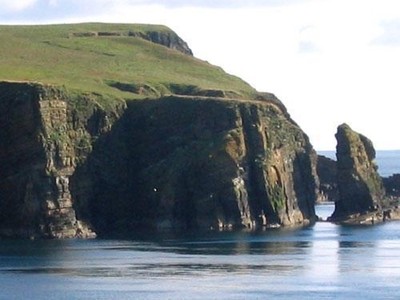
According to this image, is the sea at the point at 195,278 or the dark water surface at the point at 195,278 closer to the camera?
the sea at the point at 195,278

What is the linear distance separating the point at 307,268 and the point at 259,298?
3019 centimetres

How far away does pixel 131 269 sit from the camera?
616 ft

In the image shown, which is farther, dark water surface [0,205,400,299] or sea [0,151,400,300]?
dark water surface [0,205,400,299]

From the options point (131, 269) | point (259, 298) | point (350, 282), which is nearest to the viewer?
point (259, 298)

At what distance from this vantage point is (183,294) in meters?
164

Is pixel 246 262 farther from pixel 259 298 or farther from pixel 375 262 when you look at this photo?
pixel 259 298

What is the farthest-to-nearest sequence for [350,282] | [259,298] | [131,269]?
[131,269] → [350,282] → [259,298]

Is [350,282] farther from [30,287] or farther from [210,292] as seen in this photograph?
[30,287]

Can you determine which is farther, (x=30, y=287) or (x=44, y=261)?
(x=44, y=261)

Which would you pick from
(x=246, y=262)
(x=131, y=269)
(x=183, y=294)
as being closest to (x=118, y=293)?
(x=183, y=294)

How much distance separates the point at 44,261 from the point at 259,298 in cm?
4229

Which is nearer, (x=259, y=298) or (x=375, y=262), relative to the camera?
(x=259, y=298)

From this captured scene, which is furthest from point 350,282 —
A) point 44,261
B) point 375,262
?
point 44,261

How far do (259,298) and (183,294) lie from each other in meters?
7.11
